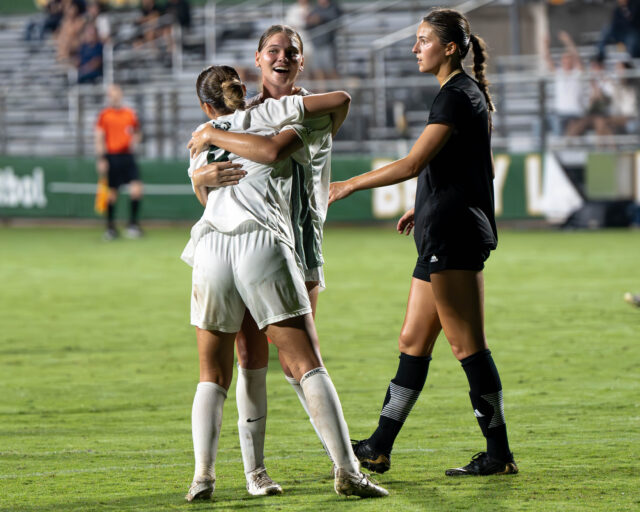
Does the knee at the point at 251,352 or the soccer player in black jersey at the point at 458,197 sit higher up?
the soccer player in black jersey at the point at 458,197

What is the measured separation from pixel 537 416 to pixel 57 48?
2319 cm

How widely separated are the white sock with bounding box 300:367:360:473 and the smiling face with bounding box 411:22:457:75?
52.8 inches

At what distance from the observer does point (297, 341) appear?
420 cm

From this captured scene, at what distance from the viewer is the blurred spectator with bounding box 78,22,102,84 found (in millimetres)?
24375

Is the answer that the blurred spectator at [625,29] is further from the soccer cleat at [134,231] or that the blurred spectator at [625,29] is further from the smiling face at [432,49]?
the smiling face at [432,49]

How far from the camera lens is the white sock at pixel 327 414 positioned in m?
4.16

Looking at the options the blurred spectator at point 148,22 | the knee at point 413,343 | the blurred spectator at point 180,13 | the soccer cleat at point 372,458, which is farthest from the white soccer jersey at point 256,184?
the blurred spectator at point 148,22

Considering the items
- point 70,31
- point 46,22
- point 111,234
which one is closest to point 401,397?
point 111,234

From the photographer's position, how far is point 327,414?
13.7ft

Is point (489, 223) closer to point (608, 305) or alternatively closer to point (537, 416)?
point (537, 416)

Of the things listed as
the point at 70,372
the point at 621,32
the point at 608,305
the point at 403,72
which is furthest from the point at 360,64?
the point at 70,372

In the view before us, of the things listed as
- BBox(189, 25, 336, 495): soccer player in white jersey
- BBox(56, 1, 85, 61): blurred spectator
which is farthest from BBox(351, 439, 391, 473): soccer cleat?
BBox(56, 1, 85, 61): blurred spectator

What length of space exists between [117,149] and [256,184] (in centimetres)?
1398

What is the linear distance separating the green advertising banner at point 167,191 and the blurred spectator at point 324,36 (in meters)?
3.22
